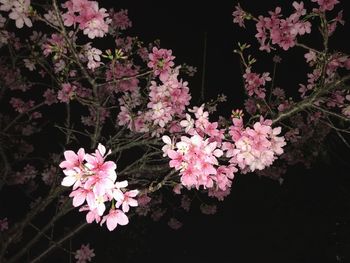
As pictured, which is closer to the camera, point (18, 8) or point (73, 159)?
point (73, 159)

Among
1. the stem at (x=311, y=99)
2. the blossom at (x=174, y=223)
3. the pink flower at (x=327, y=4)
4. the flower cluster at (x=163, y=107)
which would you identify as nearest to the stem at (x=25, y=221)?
the flower cluster at (x=163, y=107)

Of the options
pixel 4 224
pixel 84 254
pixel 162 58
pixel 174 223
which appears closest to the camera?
A: pixel 162 58

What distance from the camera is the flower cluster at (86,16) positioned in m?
3.33

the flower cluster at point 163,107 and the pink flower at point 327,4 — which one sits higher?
the pink flower at point 327,4

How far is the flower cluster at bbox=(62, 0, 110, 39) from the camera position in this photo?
3330mm

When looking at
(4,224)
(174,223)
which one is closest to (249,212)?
(174,223)

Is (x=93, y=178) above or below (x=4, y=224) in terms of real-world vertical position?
above

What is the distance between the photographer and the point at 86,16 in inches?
133

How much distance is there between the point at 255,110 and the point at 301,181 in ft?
12.2

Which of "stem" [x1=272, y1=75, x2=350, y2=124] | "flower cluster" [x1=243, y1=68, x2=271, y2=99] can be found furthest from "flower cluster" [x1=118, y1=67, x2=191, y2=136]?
"flower cluster" [x1=243, y1=68, x2=271, y2=99]

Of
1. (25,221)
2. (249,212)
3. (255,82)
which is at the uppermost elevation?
(255,82)

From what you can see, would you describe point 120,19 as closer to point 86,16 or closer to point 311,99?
point 86,16

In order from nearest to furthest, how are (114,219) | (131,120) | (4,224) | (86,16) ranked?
(114,219)
(86,16)
(131,120)
(4,224)

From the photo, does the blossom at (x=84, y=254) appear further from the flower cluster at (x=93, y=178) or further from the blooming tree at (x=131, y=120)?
the flower cluster at (x=93, y=178)
